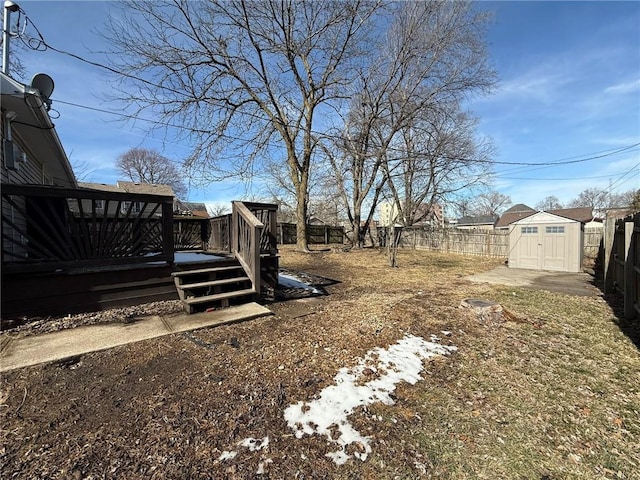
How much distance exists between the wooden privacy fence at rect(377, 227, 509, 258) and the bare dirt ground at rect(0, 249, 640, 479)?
35.6 feet

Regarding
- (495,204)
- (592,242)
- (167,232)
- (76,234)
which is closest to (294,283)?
(167,232)

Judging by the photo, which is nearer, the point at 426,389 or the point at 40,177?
the point at 426,389

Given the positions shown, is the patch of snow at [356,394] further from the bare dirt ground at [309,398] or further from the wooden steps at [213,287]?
the wooden steps at [213,287]

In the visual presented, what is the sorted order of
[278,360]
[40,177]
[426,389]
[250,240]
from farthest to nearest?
A: [40,177], [250,240], [278,360], [426,389]

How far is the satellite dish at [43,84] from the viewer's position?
4.35 m

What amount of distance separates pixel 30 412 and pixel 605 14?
14734 mm

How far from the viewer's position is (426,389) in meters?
2.37

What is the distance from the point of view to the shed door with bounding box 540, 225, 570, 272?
383 inches

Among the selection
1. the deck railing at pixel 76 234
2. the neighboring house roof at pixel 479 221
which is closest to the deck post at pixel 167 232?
the deck railing at pixel 76 234

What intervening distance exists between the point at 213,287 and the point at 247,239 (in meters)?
0.92

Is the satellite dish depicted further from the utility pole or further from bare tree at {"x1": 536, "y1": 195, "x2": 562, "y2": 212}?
bare tree at {"x1": 536, "y1": 195, "x2": 562, "y2": 212}

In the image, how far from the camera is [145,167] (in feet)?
113

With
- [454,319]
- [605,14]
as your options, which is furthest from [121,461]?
[605,14]

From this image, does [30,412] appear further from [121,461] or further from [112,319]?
[112,319]
